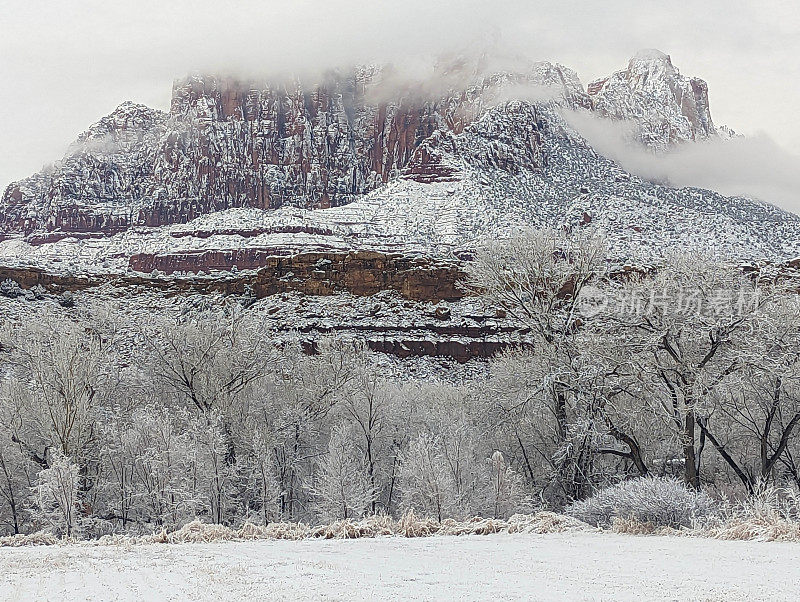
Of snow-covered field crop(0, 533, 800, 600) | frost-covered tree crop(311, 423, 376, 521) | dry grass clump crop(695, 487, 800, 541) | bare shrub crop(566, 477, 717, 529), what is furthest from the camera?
frost-covered tree crop(311, 423, 376, 521)

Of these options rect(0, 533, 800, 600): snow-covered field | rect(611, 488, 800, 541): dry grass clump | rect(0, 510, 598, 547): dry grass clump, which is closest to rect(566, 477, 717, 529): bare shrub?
rect(611, 488, 800, 541): dry grass clump

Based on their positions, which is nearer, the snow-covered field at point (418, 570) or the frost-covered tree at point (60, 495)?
the snow-covered field at point (418, 570)

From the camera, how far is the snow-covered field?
5.99m

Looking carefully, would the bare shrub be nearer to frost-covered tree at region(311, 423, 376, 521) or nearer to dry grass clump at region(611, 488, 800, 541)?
dry grass clump at region(611, 488, 800, 541)

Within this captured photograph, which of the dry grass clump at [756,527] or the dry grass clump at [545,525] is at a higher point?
the dry grass clump at [756,527]

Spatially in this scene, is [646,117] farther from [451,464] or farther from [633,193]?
[451,464]

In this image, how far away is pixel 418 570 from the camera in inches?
279

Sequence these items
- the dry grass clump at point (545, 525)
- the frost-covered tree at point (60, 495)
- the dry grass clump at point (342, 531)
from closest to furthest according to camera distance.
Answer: the dry grass clump at point (342, 531), the dry grass clump at point (545, 525), the frost-covered tree at point (60, 495)

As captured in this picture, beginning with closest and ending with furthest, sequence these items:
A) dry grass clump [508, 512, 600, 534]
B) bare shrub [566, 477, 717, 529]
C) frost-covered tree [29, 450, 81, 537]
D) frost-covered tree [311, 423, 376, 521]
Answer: dry grass clump [508, 512, 600, 534], bare shrub [566, 477, 717, 529], frost-covered tree [29, 450, 81, 537], frost-covered tree [311, 423, 376, 521]

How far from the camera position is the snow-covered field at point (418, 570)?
5.99 metres

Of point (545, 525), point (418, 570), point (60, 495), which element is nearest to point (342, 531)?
point (545, 525)

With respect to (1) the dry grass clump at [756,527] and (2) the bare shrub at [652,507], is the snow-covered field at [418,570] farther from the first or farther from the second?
(2) the bare shrub at [652,507]

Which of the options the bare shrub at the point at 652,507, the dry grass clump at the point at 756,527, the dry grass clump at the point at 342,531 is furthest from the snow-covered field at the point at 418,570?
the bare shrub at the point at 652,507

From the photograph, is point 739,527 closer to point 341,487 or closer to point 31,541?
point 31,541
